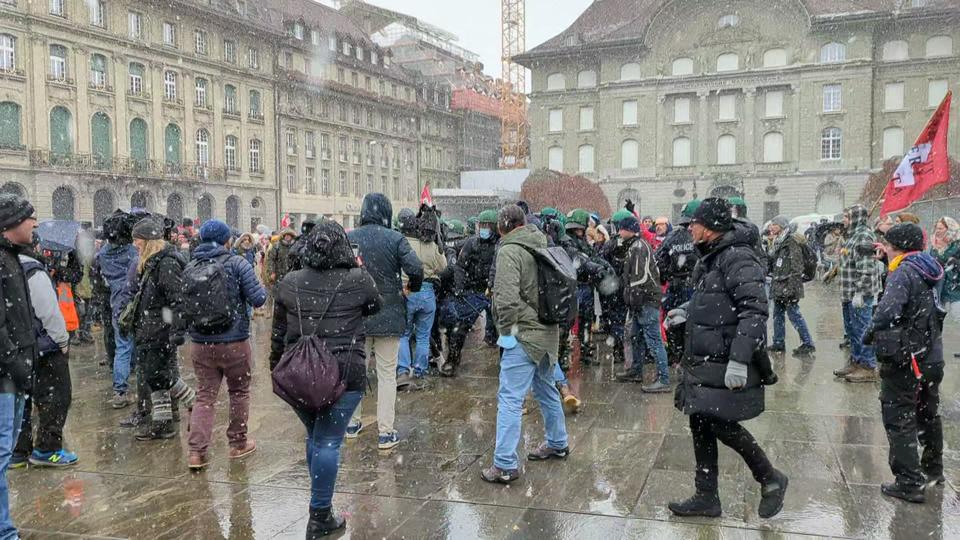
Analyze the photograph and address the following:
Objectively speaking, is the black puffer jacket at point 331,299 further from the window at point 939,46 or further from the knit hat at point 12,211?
the window at point 939,46

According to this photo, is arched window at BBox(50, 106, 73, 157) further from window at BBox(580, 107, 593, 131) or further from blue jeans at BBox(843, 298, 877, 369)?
blue jeans at BBox(843, 298, 877, 369)

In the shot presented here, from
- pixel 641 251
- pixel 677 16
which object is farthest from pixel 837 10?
pixel 641 251

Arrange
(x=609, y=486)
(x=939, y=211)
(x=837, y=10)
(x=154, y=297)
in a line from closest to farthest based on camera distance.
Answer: (x=609, y=486) < (x=154, y=297) < (x=939, y=211) < (x=837, y=10)

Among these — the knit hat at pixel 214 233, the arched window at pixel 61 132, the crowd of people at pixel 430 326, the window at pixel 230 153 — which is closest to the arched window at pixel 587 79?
the window at pixel 230 153

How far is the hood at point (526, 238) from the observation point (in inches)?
207

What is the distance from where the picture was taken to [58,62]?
38781mm

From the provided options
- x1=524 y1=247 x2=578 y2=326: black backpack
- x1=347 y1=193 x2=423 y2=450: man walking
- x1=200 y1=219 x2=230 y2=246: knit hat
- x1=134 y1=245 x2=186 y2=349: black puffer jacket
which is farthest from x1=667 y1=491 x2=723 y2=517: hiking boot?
x1=134 y1=245 x2=186 y2=349: black puffer jacket

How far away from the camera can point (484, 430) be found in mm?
6594

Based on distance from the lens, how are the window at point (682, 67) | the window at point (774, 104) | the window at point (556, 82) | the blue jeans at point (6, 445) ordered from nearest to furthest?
1. the blue jeans at point (6, 445)
2. the window at point (774, 104)
3. the window at point (682, 67)
4. the window at point (556, 82)

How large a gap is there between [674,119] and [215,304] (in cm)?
5088

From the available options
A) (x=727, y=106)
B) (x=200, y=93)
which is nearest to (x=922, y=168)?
(x=727, y=106)

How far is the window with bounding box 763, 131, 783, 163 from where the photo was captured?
51250 mm

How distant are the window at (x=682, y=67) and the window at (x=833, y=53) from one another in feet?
26.9

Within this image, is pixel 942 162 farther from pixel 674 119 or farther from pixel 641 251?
pixel 674 119
